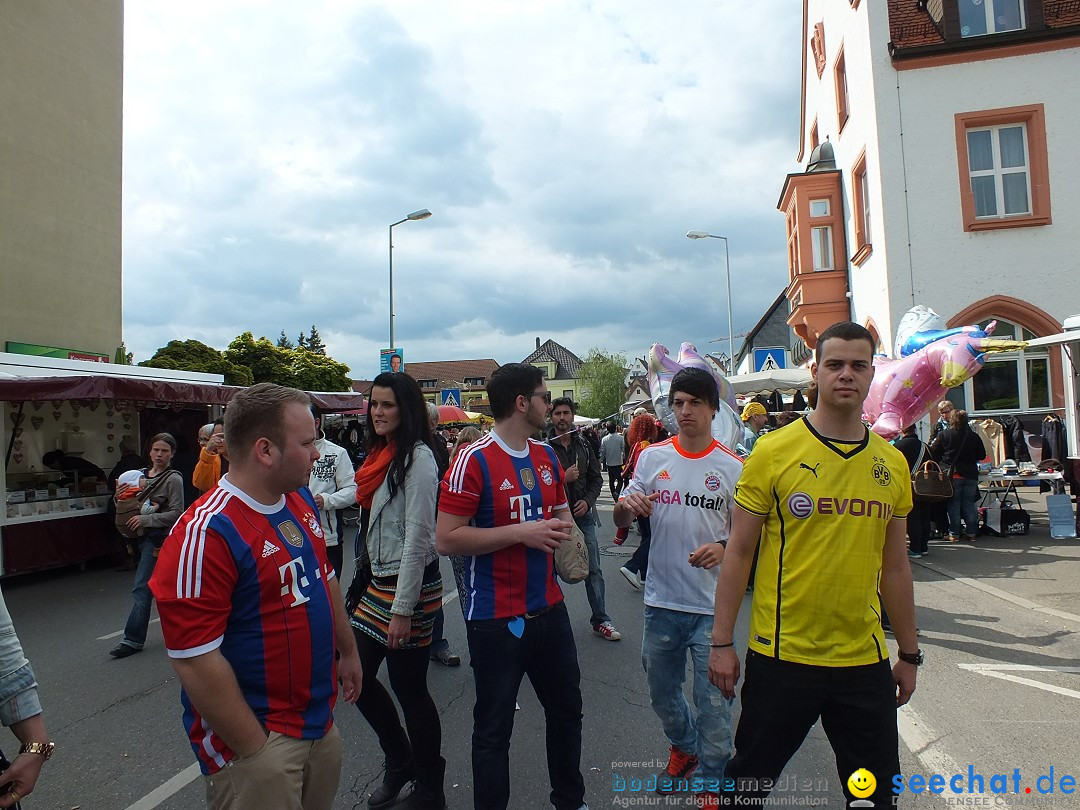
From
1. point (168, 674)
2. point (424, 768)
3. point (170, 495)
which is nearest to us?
point (424, 768)

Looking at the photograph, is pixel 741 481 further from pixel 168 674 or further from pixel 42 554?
pixel 42 554

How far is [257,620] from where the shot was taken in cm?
192

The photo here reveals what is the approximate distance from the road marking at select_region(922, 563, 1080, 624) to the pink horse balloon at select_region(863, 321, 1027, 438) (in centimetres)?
170

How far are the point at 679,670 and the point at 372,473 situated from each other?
5.63ft

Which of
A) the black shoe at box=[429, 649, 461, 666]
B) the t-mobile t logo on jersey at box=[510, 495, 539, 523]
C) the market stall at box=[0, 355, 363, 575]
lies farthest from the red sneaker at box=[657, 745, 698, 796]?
the market stall at box=[0, 355, 363, 575]

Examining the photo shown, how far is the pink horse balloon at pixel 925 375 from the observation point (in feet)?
27.1

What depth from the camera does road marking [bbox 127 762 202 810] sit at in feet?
11.3

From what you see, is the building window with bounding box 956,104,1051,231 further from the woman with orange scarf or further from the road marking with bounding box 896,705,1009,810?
the woman with orange scarf

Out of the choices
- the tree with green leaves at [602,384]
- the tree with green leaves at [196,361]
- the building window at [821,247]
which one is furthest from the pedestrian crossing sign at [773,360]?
the tree with green leaves at [602,384]

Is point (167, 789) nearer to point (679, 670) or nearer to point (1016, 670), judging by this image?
point (679, 670)

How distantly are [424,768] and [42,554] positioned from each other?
8.93 metres

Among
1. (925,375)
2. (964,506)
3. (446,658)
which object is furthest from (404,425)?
(964,506)

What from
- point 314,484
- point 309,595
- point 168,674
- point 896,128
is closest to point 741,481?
point 309,595

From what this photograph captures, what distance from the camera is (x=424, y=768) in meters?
3.19
